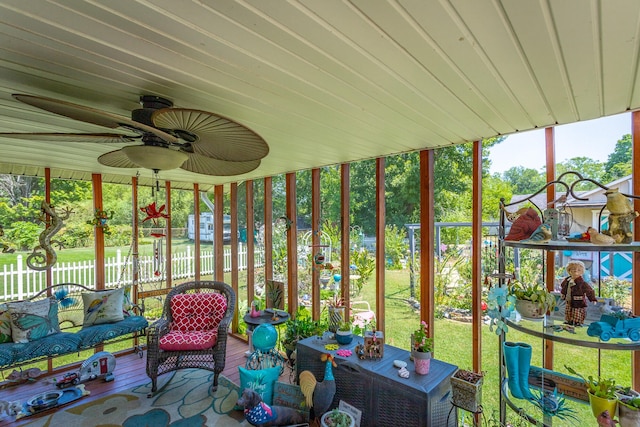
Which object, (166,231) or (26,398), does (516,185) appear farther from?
(26,398)

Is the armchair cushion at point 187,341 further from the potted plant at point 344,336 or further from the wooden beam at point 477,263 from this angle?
the wooden beam at point 477,263

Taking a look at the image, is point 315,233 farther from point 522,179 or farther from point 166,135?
point 166,135

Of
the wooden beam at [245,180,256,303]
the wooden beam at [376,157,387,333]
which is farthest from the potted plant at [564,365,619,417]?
the wooden beam at [245,180,256,303]

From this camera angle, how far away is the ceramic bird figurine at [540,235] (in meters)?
1.57

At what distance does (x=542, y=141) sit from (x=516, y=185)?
125 cm

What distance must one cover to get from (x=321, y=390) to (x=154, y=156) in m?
1.92

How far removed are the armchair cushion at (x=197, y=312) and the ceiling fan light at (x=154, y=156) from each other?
236 centimetres

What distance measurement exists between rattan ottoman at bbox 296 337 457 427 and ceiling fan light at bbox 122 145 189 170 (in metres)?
1.83

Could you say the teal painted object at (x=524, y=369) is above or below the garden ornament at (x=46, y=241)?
below

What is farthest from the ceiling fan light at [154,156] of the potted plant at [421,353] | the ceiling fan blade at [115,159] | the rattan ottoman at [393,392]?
the potted plant at [421,353]

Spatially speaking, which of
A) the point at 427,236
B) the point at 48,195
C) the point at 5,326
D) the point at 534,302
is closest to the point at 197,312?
the point at 5,326

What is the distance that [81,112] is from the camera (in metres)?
1.27

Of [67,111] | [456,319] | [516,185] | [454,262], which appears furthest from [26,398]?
[516,185]

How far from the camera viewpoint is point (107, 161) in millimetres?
2100
